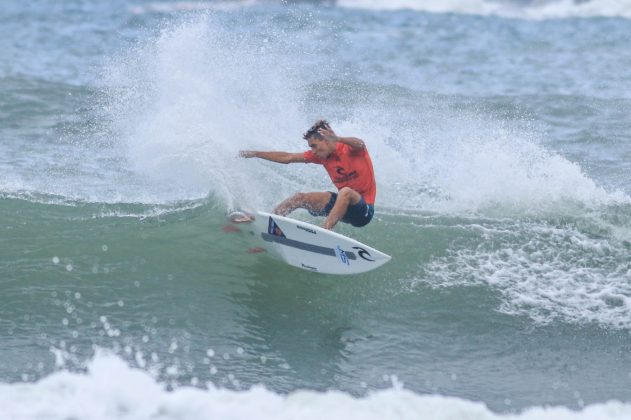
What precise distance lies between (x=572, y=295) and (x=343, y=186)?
8.37 feet

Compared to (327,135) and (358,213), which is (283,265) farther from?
(327,135)

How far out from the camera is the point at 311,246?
29.9 feet

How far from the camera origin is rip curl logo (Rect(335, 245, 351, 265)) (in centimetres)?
895

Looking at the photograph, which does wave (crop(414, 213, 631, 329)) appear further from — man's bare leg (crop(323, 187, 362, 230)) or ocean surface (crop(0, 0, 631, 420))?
man's bare leg (crop(323, 187, 362, 230))

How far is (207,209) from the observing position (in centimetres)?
1098

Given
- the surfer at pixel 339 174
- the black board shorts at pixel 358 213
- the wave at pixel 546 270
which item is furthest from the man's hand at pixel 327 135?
the wave at pixel 546 270

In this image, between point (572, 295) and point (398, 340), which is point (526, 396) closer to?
point (398, 340)

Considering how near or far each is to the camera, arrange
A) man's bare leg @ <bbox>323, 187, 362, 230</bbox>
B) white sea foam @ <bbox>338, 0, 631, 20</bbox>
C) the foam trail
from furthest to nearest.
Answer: white sea foam @ <bbox>338, 0, 631, 20</bbox> → the foam trail → man's bare leg @ <bbox>323, 187, 362, 230</bbox>

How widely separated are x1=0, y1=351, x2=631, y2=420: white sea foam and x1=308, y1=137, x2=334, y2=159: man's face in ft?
9.57

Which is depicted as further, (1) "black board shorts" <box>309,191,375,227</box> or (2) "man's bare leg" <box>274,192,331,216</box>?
(2) "man's bare leg" <box>274,192,331,216</box>

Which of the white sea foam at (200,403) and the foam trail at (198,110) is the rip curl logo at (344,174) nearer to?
the foam trail at (198,110)

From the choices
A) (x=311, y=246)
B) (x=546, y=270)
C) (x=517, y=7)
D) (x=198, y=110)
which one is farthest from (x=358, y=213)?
(x=517, y=7)

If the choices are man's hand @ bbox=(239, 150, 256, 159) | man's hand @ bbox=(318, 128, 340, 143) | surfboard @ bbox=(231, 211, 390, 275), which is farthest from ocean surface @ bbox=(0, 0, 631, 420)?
man's hand @ bbox=(318, 128, 340, 143)

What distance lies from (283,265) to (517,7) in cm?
3454
